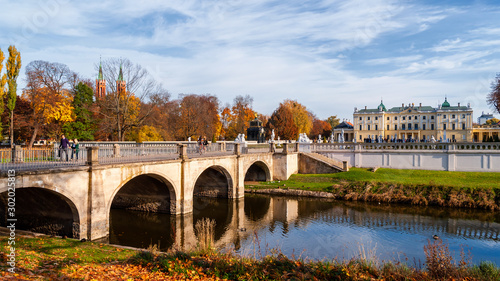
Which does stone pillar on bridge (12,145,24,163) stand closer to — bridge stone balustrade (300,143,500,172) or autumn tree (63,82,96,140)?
autumn tree (63,82,96,140)

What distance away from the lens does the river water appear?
16.9 meters

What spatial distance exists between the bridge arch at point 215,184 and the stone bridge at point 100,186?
91 mm

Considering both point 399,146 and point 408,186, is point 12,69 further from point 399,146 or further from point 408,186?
point 399,146

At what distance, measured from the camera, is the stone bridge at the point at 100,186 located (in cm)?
1490

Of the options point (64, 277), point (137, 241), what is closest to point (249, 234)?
point (137, 241)

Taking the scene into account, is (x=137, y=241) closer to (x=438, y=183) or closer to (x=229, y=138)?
(x=438, y=183)

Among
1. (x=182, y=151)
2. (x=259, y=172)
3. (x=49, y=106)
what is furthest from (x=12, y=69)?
(x=259, y=172)

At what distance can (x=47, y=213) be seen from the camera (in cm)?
1719

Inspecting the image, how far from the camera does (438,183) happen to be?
2953 centimetres

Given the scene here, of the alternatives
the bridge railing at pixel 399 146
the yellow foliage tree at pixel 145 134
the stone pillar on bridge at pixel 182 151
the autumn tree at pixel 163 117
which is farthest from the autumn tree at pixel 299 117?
the stone pillar on bridge at pixel 182 151

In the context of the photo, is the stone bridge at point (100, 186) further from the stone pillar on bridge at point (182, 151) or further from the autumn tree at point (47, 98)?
the autumn tree at point (47, 98)

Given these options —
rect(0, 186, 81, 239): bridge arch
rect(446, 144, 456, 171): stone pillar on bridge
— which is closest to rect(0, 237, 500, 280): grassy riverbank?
rect(0, 186, 81, 239): bridge arch

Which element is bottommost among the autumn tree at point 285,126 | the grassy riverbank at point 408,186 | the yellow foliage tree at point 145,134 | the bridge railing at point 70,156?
the grassy riverbank at point 408,186

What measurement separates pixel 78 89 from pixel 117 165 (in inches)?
1335
